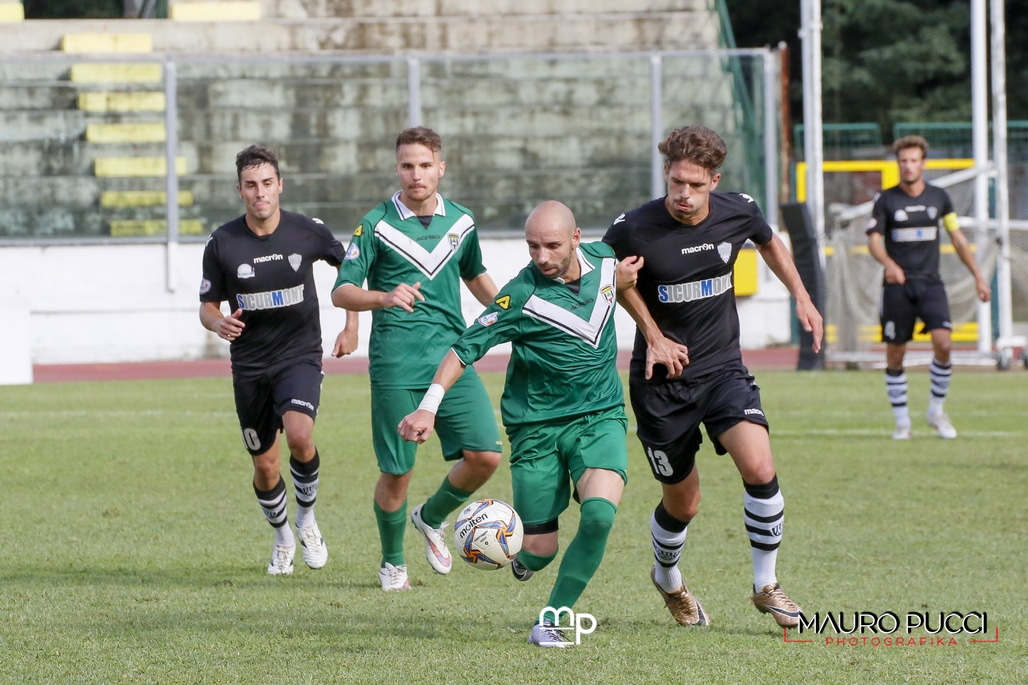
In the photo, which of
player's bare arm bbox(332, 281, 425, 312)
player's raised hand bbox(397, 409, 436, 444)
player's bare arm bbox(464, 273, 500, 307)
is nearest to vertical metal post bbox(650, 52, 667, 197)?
player's bare arm bbox(464, 273, 500, 307)

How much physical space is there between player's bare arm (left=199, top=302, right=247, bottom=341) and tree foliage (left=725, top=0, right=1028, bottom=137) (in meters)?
33.6

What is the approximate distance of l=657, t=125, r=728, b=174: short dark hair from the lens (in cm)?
605

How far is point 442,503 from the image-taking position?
25.0 ft

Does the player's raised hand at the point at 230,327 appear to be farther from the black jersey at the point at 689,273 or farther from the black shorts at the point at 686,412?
the black shorts at the point at 686,412

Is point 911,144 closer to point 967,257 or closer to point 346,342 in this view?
point 967,257

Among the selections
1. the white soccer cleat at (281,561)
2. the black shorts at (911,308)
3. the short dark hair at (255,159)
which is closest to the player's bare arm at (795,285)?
the short dark hair at (255,159)

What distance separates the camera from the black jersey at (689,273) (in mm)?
6355

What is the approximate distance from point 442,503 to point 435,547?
22cm

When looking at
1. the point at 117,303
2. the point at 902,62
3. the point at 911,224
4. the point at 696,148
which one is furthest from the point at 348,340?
the point at 902,62

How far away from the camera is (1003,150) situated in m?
20.7

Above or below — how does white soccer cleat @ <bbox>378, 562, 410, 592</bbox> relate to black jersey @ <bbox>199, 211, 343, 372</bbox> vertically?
below

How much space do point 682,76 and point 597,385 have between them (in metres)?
20.4

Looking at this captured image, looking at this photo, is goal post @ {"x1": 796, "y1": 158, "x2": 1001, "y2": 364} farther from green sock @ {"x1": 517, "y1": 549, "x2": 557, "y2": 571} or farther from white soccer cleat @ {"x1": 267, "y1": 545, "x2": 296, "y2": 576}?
green sock @ {"x1": 517, "y1": 549, "x2": 557, "y2": 571}

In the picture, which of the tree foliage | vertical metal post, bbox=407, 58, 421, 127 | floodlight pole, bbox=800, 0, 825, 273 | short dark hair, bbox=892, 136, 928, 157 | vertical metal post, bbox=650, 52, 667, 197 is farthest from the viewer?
the tree foliage
